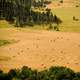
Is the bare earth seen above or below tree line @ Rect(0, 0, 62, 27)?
below

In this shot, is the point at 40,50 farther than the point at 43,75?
Yes

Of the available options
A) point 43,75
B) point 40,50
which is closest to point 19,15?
point 40,50

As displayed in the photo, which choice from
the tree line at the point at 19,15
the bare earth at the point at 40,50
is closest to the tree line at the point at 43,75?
the bare earth at the point at 40,50

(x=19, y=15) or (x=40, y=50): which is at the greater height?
(x=19, y=15)

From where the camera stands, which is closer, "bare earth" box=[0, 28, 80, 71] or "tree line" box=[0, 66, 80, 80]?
"tree line" box=[0, 66, 80, 80]

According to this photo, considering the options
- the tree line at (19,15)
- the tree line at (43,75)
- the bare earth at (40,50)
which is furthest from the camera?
the tree line at (19,15)

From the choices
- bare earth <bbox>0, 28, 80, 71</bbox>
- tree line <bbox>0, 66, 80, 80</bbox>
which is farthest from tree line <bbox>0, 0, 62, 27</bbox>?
tree line <bbox>0, 66, 80, 80</bbox>

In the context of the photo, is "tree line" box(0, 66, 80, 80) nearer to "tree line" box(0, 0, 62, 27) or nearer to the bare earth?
the bare earth

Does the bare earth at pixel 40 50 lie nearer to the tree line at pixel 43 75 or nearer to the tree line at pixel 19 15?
the tree line at pixel 43 75

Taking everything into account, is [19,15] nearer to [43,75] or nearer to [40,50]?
[40,50]
